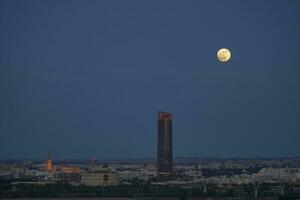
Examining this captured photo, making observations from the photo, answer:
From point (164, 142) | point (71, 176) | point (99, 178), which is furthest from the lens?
point (164, 142)

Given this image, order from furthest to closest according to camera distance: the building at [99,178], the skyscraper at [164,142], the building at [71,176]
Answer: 1. the skyscraper at [164,142]
2. the building at [71,176]
3. the building at [99,178]

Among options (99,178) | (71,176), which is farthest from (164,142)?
(99,178)

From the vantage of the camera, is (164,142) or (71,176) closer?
(71,176)

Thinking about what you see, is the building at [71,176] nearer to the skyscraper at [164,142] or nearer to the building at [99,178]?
the building at [99,178]

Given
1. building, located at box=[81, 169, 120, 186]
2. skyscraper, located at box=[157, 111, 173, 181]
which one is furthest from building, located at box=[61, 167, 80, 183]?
skyscraper, located at box=[157, 111, 173, 181]

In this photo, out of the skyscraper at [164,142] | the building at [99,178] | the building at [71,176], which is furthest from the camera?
the skyscraper at [164,142]

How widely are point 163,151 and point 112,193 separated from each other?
35390mm

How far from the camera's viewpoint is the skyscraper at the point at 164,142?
82750mm

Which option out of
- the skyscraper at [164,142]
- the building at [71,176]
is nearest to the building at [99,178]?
the building at [71,176]

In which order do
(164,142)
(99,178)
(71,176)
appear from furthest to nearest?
(164,142) → (71,176) → (99,178)

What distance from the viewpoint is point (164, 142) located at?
84.4m

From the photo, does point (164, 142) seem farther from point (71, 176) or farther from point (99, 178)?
point (99, 178)

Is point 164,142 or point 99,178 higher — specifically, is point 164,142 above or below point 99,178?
above

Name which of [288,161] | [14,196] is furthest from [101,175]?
[288,161]
